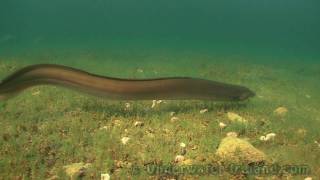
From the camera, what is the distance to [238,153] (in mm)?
4938

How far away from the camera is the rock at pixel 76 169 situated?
14.6 ft

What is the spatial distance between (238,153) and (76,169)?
81.8 inches

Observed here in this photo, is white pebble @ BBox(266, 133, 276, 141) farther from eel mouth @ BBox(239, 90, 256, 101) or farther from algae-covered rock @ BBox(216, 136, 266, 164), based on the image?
eel mouth @ BBox(239, 90, 256, 101)

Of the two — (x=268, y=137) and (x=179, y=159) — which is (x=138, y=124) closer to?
(x=179, y=159)

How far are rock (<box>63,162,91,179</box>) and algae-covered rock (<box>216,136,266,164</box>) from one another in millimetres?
1786

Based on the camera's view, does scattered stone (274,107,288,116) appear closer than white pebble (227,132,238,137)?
No

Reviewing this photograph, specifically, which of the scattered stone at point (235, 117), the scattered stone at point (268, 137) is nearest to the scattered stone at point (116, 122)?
the scattered stone at point (235, 117)

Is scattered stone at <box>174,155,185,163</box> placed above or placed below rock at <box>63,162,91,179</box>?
above

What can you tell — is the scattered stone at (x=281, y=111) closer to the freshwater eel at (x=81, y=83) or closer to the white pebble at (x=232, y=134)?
the white pebble at (x=232, y=134)

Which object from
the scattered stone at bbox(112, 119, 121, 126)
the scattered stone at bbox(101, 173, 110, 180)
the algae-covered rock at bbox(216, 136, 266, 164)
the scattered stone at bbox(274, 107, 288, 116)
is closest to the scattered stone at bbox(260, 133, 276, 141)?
the algae-covered rock at bbox(216, 136, 266, 164)

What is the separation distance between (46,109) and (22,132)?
1.25 meters

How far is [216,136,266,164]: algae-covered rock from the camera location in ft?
16.0

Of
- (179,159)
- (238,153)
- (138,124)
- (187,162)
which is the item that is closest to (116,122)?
(138,124)

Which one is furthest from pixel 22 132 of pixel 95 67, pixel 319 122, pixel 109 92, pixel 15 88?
pixel 95 67
